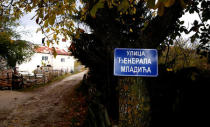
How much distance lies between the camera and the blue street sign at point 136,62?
5.92 ft

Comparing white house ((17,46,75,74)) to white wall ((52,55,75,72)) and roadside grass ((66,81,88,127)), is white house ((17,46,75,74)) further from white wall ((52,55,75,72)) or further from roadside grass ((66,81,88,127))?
roadside grass ((66,81,88,127))

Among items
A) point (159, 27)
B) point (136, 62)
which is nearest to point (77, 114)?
point (136, 62)

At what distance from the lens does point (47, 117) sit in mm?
5816

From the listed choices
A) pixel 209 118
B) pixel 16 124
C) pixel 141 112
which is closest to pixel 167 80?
pixel 209 118

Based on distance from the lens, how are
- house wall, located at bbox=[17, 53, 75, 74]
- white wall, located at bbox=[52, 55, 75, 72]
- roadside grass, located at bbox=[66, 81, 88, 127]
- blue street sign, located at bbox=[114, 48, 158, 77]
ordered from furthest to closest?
white wall, located at bbox=[52, 55, 75, 72] < house wall, located at bbox=[17, 53, 75, 74] < roadside grass, located at bbox=[66, 81, 88, 127] < blue street sign, located at bbox=[114, 48, 158, 77]

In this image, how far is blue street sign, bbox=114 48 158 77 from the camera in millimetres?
1806

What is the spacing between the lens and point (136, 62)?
183 cm

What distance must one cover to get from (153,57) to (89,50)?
564cm

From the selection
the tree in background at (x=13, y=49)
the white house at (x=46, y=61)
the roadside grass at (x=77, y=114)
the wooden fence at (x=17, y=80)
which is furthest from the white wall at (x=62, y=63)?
the roadside grass at (x=77, y=114)

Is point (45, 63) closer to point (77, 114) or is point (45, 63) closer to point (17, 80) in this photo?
point (17, 80)

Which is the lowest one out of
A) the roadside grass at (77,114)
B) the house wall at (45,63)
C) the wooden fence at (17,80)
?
the roadside grass at (77,114)

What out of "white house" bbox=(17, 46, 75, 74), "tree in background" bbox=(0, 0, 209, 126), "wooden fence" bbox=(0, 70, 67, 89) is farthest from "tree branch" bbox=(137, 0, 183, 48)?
"white house" bbox=(17, 46, 75, 74)

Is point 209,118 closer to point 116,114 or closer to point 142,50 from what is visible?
point 116,114

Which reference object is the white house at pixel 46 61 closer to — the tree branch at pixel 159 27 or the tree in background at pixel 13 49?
the tree in background at pixel 13 49
